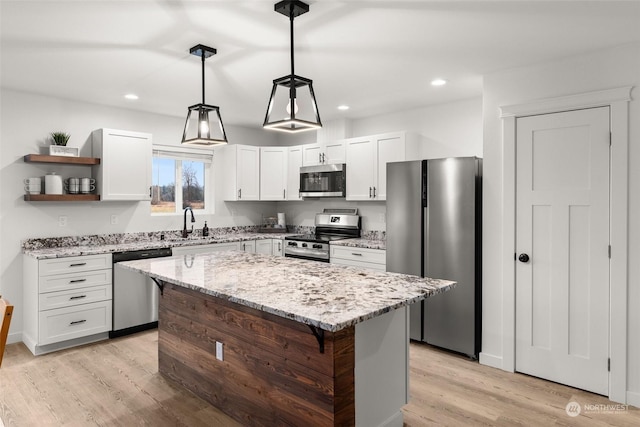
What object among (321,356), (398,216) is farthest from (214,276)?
(398,216)

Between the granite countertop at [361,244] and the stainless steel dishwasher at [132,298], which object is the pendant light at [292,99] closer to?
the granite countertop at [361,244]

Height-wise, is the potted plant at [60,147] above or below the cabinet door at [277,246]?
above

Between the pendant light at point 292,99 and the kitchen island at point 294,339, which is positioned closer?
the kitchen island at point 294,339

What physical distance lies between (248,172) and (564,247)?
3.99 meters

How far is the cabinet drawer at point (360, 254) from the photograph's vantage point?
4352mm

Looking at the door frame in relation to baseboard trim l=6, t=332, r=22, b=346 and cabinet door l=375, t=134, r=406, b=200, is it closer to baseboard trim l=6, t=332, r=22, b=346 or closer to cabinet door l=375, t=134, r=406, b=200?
cabinet door l=375, t=134, r=406, b=200

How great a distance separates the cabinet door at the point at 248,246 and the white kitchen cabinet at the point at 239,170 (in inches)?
27.0

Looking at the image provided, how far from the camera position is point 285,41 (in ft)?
9.31

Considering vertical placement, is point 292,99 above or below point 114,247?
above

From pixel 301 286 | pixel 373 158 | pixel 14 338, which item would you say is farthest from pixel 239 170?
pixel 301 286

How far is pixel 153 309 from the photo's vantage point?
4477 millimetres

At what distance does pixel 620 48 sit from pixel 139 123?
4849 millimetres

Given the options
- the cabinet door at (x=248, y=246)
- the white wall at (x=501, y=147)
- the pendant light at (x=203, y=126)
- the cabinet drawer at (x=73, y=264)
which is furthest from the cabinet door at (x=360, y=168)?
the cabinet drawer at (x=73, y=264)

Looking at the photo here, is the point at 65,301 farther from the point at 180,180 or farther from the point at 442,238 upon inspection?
the point at 442,238
